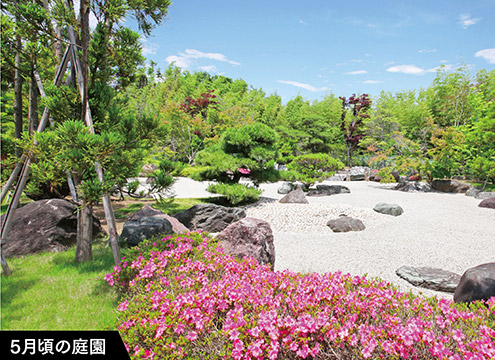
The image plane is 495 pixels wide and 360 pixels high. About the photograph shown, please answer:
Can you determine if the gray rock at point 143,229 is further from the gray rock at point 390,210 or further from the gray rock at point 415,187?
the gray rock at point 415,187

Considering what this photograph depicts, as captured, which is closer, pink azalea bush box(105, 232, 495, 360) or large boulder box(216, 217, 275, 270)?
pink azalea bush box(105, 232, 495, 360)

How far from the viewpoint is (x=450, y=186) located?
35.3 ft

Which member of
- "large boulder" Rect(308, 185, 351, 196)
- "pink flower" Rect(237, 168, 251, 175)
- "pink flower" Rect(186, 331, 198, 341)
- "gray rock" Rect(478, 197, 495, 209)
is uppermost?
"pink flower" Rect(237, 168, 251, 175)

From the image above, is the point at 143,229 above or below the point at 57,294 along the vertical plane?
above

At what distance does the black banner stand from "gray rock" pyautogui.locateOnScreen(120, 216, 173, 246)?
2.23 metres

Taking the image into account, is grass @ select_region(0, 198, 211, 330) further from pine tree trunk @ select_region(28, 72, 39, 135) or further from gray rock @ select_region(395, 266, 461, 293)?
gray rock @ select_region(395, 266, 461, 293)

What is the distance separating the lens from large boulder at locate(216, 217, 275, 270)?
3.33 meters

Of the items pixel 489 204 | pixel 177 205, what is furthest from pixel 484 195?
pixel 177 205

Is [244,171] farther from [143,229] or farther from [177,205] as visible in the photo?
[143,229]

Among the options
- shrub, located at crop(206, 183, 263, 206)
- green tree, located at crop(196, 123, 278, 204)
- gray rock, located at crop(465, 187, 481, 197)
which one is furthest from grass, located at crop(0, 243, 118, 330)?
gray rock, located at crop(465, 187, 481, 197)

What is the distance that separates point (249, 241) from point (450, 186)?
1106 cm

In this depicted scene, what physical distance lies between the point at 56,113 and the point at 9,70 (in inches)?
88.8

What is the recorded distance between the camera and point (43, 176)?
270 cm

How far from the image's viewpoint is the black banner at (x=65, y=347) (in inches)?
63.2
